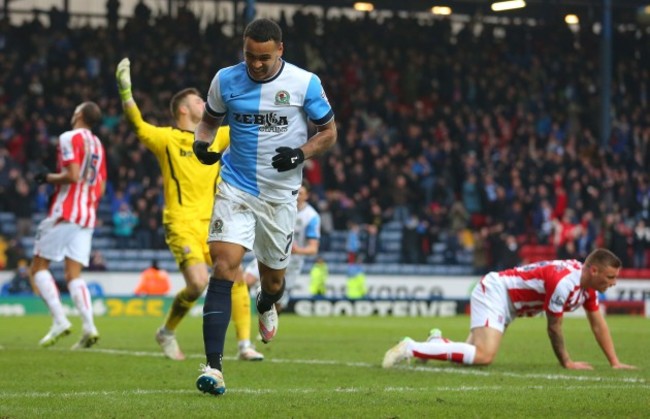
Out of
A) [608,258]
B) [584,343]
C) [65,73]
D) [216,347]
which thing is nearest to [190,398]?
[216,347]

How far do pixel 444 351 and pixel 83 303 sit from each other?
4283mm

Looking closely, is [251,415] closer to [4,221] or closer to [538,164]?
[4,221]

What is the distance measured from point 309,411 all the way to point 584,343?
975 cm

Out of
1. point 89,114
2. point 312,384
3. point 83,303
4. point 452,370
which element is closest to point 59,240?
point 83,303

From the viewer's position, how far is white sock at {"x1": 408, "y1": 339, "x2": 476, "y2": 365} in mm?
10984

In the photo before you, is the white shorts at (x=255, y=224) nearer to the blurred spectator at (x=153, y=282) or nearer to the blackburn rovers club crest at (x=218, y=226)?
the blackburn rovers club crest at (x=218, y=226)

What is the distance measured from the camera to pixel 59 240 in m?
13.4

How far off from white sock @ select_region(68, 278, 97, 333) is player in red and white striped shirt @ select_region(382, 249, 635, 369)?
12.1 feet

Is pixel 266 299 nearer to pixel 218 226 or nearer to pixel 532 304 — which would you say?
pixel 218 226

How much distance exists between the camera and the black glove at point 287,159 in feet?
A: 25.9

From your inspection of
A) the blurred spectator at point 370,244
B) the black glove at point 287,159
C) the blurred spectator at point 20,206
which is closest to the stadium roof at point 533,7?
the blurred spectator at point 370,244

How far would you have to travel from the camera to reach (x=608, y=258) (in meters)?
10.9

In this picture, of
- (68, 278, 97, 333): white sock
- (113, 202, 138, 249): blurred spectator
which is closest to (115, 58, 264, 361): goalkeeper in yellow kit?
(68, 278, 97, 333): white sock

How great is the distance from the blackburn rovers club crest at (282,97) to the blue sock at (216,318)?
124cm
